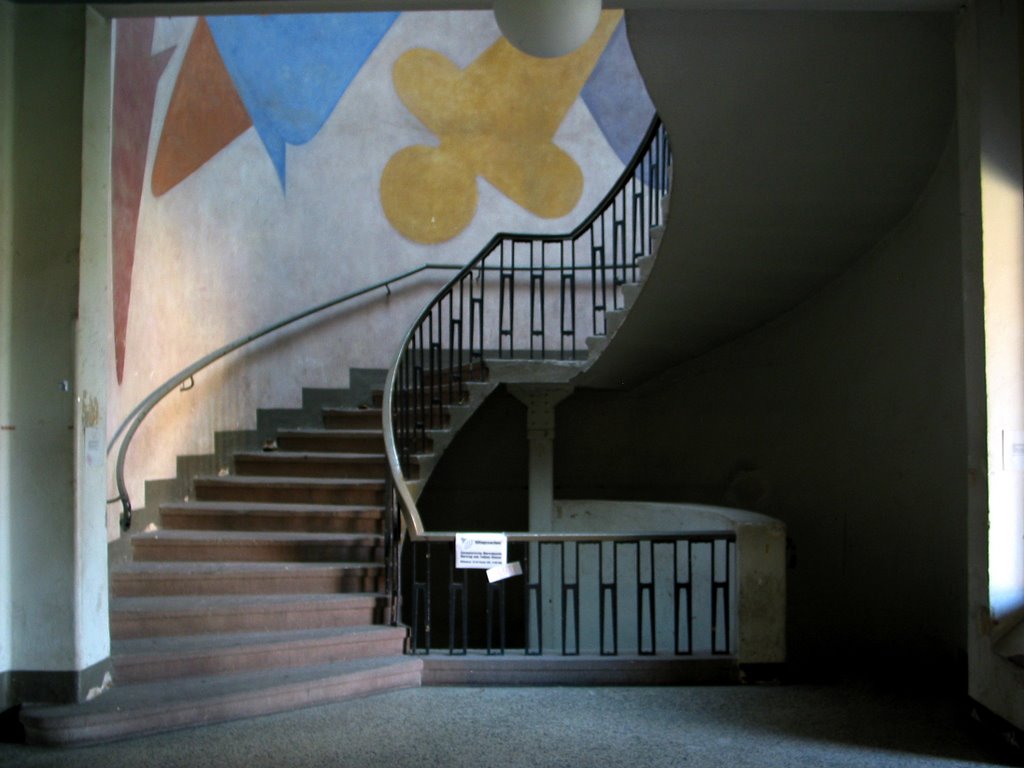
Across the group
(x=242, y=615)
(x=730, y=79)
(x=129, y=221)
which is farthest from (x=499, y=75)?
(x=242, y=615)

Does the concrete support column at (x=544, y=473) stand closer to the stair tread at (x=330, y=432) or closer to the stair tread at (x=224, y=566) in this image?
the stair tread at (x=330, y=432)

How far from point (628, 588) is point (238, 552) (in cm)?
300

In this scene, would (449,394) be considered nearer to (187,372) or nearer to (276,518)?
(276,518)

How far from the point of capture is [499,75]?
8.68 metres

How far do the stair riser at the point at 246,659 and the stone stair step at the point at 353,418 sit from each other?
2710mm

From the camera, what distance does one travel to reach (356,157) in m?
8.34

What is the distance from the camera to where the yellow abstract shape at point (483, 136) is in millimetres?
8508

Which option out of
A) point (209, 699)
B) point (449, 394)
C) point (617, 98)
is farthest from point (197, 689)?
point (617, 98)

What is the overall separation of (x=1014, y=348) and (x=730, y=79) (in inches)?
59.0

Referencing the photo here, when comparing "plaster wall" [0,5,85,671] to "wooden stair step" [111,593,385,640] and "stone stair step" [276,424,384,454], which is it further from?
"stone stair step" [276,424,384,454]

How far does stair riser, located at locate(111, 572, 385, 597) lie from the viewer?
4910 mm

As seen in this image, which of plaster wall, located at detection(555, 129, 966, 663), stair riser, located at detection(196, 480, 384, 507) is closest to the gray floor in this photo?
plaster wall, located at detection(555, 129, 966, 663)

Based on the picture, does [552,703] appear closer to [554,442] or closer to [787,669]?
[787,669]

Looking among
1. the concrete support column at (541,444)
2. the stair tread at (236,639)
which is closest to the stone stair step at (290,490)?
the stair tread at (236,639)
